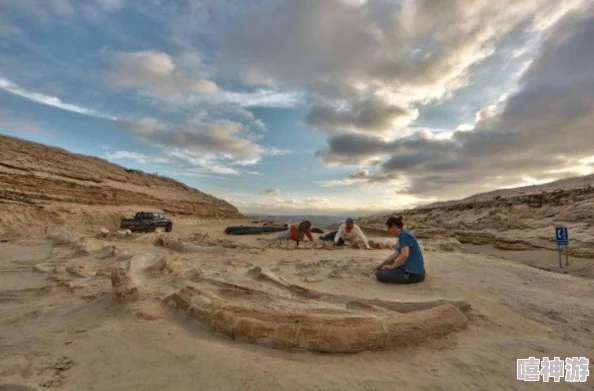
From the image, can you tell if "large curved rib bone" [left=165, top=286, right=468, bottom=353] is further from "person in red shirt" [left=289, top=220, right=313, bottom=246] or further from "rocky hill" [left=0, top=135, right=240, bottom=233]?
"rocky hill" [left=0, top=135, right=240, bottom=233]

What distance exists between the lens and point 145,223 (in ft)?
59.2

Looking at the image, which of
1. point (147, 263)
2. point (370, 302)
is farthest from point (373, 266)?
point (147, 263)

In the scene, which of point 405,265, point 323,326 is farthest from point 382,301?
point 405,265

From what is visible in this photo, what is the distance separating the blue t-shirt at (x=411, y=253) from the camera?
17.2ft

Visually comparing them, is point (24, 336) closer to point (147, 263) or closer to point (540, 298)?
point (147, 263)

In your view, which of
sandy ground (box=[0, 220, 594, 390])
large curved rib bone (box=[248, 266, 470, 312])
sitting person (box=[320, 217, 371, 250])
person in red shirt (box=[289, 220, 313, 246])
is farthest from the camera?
person in red shirt (box=[289, 220, 313, 246])

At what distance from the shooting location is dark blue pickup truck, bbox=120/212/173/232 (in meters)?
17.3

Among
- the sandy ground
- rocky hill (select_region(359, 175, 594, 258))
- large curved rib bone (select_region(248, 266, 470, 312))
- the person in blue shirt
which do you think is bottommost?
the sandy ground

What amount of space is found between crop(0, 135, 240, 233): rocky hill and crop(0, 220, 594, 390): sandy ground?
579 inches

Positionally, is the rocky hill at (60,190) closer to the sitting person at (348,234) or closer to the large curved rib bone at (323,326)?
the sitting person at (348,234)

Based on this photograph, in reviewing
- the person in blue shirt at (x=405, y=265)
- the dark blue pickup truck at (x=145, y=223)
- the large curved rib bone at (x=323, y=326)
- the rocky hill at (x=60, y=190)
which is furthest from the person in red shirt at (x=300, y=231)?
the rocky hill at (x=60, y=190)

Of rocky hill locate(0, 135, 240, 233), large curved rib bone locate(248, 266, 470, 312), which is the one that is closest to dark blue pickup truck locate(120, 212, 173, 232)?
rocky hill locate(0, 135, 240, 233)

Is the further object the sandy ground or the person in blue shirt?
the person in blue shirt

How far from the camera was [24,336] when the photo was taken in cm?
321
